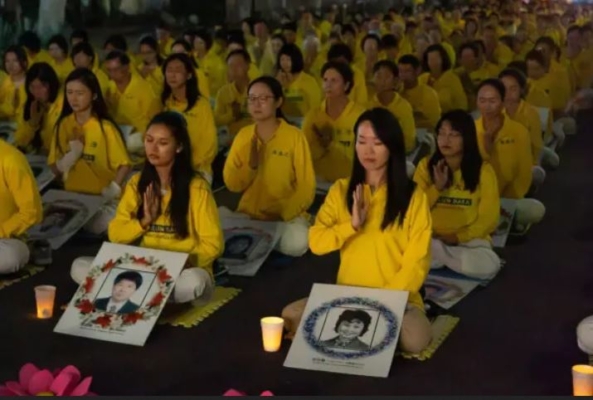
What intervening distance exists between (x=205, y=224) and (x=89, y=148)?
147 centimetres

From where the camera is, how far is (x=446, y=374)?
362cm

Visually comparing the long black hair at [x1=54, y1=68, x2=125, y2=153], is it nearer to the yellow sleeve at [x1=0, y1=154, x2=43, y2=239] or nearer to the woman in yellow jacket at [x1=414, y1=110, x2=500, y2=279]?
the yellow sleeve at [x1=0, y1=154, x2=43, y2=239]

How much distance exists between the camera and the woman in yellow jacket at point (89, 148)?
5.30 metres

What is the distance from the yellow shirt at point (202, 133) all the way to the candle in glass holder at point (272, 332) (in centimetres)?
223

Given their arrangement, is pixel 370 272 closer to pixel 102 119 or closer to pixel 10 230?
pixel 10 230

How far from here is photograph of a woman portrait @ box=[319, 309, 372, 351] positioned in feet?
11.9

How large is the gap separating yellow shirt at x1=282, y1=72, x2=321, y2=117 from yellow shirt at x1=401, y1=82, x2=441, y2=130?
630 mm

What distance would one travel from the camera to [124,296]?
3980 millimetres

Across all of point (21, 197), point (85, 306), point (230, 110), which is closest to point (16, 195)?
point (21, 197)

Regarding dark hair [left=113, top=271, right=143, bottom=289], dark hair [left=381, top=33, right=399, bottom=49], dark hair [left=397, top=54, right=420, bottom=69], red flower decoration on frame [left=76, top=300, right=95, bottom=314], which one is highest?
dark hair [left=397, top=54, right=420, bottom=69]

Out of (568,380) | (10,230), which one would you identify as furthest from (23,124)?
(568,380)

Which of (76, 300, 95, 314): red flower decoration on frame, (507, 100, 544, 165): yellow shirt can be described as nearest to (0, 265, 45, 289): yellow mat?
(76, 300, 95, 314): red flower decoration on frame

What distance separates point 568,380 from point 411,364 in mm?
524

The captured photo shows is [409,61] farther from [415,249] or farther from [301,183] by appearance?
[415,249]
